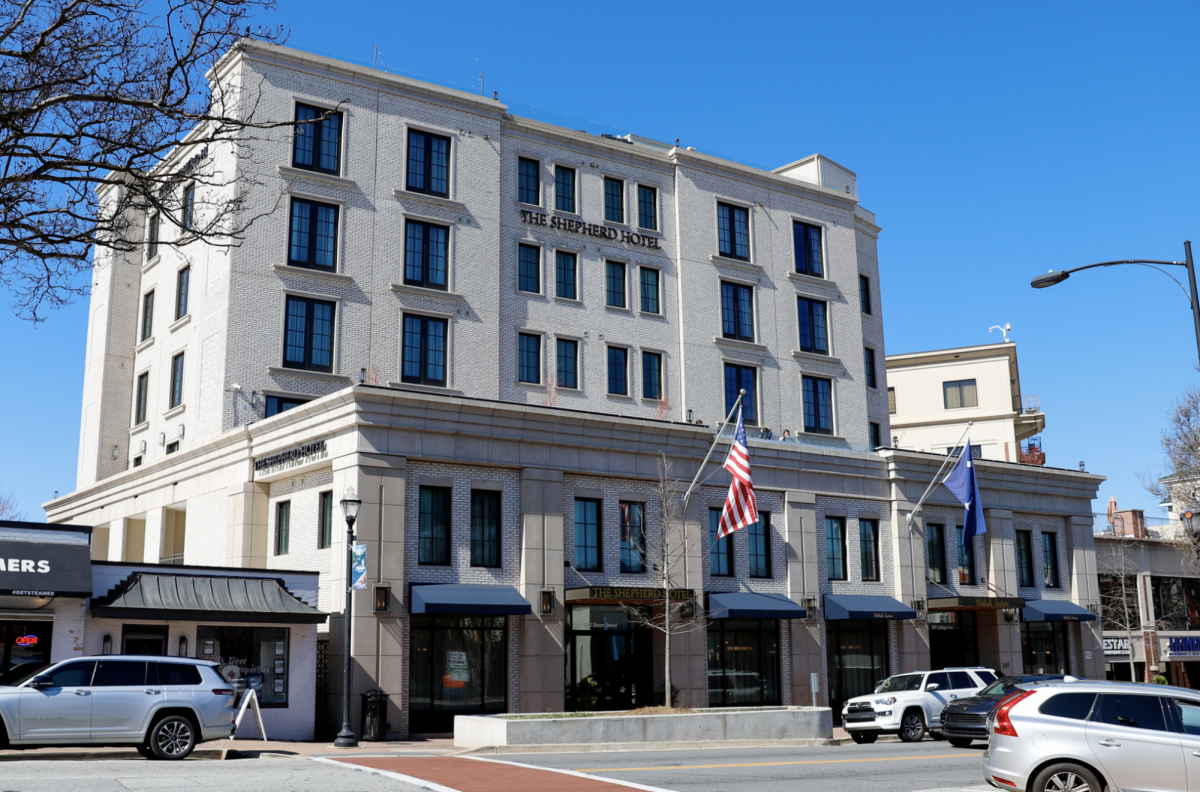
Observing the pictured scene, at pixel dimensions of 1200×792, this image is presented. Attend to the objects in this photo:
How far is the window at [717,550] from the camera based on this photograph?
3678 cm

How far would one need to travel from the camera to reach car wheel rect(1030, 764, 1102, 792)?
1409cm

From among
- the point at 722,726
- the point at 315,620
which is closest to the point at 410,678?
the point at 315,620

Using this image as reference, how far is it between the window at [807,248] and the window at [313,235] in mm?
19239

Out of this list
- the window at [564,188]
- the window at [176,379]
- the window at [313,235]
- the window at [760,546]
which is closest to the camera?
the window at [313,235]

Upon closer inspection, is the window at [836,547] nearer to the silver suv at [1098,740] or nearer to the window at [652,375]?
the window at [652,375]

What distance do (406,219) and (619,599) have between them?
15.3 metres

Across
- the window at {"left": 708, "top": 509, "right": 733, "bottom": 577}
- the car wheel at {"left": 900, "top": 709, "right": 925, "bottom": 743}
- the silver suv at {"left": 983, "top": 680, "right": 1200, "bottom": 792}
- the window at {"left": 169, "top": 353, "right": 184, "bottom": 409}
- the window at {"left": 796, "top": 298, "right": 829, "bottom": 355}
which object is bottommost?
the car wheel at {"left": 900, "top": 709, "right": 925, "bottom": 743}

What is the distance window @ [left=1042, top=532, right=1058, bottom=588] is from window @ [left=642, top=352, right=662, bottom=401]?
16.6 metres

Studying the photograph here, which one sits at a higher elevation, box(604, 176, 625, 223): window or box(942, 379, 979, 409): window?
box(604, 176, 625, 223): window

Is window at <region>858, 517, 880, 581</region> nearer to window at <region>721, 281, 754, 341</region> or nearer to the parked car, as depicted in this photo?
window at <region>721, 281, 754, 341</region>

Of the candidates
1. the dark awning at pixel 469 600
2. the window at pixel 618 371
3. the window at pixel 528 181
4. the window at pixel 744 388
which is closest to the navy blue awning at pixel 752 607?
the dark awning at pixel 469 600

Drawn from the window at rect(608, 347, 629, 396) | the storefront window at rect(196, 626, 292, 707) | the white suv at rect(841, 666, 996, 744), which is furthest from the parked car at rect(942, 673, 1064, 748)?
the window at rect(608, 347, 629, 396)

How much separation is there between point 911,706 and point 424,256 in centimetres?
2137

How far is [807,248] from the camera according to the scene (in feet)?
159
